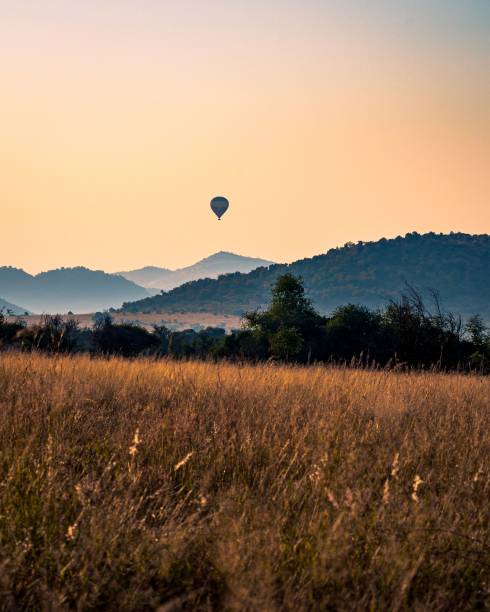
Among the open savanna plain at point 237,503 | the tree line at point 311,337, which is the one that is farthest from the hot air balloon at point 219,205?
the open savanna plain at point 237,503

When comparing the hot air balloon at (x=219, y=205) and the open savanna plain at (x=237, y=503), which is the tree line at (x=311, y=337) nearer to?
the open savanna plain at (x=237, y=503)

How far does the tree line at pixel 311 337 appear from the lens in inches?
911

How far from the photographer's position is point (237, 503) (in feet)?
16.1

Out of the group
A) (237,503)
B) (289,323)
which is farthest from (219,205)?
(237,503)

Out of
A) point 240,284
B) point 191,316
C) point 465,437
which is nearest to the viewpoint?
point 465,437

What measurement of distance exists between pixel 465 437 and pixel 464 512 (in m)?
2.71

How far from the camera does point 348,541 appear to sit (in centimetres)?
425

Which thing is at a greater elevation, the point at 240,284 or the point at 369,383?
the point at 240,284

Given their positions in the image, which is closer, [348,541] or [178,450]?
[348,541]

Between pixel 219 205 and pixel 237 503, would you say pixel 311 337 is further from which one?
pixel 219 205

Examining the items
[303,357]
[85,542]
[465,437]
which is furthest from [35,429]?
[303,357]

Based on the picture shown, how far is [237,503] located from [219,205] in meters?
97.1

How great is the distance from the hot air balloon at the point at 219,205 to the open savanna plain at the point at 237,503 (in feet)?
299

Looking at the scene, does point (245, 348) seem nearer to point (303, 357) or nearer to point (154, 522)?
point (303, 357)
